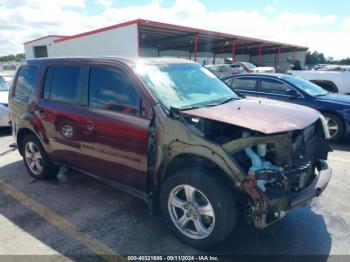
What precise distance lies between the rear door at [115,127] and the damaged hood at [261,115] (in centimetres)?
61

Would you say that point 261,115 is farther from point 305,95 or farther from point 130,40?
point 130,40

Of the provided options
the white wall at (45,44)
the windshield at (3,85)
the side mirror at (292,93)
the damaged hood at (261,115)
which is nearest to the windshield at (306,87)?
the side mirror at (292,93)

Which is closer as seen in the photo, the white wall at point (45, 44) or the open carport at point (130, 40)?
the open carport at point (130, 40)

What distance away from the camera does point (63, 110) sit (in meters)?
4.00

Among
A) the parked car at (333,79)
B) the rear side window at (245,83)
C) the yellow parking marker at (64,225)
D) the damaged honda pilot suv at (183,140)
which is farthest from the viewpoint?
the parked car at (333,79)

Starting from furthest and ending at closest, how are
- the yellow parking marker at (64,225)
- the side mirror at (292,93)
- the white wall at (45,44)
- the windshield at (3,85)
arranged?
the white wall at (45,44), the windshield at (3,85), the side mirror at (292,93), the yellow parking marker at (64,225)

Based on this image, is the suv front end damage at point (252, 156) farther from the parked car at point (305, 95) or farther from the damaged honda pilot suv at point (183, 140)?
the parked car at point (305, 95)

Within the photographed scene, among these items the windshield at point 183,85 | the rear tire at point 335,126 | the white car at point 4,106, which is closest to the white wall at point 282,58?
the rear tire at point 335,126

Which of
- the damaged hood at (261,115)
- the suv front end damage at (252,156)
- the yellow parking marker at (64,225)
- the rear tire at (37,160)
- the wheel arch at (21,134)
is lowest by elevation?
the yellow parking marker at (64,225)

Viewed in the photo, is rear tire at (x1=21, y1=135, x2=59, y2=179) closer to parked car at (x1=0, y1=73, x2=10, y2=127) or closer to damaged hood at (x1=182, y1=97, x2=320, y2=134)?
damaged hood at (x1=182, y1=97, x2=320, y2=134)

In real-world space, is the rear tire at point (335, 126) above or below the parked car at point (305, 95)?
below

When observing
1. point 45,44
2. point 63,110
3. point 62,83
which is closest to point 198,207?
point 63,110

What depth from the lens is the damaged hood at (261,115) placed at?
269 cm

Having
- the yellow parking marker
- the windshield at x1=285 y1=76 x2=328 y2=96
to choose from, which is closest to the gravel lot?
the yellow parking marker
